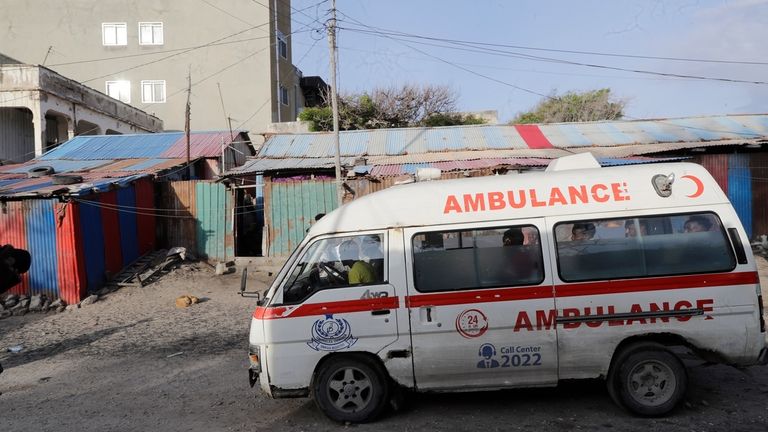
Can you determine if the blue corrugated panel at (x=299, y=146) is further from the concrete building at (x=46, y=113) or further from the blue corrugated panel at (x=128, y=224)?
the concrete building at (x=46, y=113)

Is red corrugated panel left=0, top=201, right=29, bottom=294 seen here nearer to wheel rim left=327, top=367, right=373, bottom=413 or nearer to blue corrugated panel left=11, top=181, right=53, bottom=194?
blue corrugated panel left=11, top=181, right=53, bottom=194

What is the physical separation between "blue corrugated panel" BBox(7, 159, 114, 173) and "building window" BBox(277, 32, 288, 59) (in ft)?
47.8

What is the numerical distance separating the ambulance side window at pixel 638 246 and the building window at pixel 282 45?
94.1 ft

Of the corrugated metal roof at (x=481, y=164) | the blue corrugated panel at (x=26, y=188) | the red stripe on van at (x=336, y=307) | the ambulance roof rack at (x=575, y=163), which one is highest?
the corrugated metal roof at (x=481, y=164)

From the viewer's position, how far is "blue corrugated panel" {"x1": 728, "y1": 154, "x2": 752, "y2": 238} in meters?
15.7

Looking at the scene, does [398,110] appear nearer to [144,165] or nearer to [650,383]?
[144,165]

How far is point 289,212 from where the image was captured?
15.1 m

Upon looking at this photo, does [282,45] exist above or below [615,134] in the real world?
above

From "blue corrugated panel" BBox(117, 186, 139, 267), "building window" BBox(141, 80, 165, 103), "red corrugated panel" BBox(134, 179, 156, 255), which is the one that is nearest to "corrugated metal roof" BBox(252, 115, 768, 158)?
"red corrugated panel" BBox(134, 179, 156, 255)

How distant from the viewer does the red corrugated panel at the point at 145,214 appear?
14922 mm

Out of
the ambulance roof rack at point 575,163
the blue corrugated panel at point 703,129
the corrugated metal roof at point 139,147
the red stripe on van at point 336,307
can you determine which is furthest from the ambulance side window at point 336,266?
the blue corrugated panel at point 703,129

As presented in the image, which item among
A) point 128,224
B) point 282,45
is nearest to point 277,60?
point 282,45

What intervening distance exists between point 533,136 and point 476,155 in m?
3.11

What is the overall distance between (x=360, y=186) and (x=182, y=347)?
775 cm
